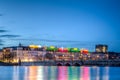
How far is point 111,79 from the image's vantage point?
83750 mm

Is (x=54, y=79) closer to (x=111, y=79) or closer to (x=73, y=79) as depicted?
(x=73, y=79)

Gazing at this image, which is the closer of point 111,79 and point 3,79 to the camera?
point 3,79

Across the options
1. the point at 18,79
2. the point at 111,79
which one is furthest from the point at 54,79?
the point at 111,79

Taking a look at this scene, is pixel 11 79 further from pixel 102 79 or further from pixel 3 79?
pixel 102 79

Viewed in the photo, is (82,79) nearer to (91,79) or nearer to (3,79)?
(91,79)

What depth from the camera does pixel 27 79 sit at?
3029 inches

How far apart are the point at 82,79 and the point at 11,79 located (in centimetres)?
1259

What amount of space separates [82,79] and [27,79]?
10073 millimetres

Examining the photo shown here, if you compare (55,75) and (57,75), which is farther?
(57,75)

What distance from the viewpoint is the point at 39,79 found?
3086 inches

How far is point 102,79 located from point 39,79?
12.2 meters

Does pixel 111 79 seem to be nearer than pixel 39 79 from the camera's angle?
No

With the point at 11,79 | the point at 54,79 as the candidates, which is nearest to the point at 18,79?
the point at 11,79

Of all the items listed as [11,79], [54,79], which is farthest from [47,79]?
[11,79]
